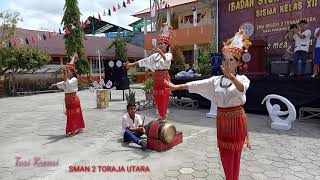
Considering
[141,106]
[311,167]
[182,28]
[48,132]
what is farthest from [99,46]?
[311,167]

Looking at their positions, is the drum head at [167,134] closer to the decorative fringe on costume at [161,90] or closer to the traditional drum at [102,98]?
the decorative fringe on costume at [161,90]

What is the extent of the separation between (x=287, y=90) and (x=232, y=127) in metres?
6.10

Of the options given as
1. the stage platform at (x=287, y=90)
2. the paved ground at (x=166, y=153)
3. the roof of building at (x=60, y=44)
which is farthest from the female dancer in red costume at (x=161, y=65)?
the roof of building at (x=60, y=44)

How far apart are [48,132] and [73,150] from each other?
2239 millimetres

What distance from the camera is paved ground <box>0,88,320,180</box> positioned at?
5102mm

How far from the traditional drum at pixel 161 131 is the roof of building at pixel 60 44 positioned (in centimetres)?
2216

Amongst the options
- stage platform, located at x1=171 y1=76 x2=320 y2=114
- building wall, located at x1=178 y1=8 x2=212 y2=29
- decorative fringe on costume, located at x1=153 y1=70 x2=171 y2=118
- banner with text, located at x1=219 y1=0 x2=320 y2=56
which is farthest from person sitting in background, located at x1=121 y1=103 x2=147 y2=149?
building wall, located at x1=178 y1=8 x2=212 y2=29

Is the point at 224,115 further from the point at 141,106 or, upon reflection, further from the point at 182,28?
the point at 182,28

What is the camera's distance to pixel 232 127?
3.54 m

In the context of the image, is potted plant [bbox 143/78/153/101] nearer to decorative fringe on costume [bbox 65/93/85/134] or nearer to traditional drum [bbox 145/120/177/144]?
decorative fringe on costume [bbox 65/93/85/134]

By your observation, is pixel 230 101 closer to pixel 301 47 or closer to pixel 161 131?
pixel 161 131

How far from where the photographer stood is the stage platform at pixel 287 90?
8.54 meters

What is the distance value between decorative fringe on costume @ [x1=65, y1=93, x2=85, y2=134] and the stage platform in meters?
5.03

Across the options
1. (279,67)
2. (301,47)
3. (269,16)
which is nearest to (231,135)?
(279,67)
